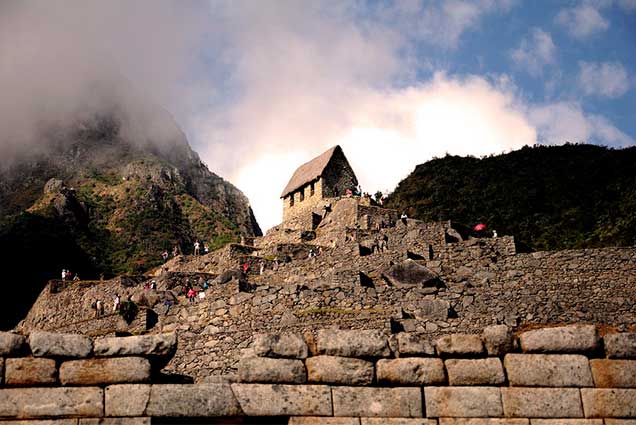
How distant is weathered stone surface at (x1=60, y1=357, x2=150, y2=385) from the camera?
29.8 feet

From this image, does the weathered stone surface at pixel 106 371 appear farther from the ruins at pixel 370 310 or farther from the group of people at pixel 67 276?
the group of people at pixel 67 276

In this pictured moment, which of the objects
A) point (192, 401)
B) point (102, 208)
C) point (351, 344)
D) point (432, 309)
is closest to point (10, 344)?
point (192, 401)

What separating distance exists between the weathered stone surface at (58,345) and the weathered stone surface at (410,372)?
390 cm

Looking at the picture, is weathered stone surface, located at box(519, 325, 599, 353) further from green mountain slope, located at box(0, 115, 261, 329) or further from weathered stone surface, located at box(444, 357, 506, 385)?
green mountain slope, located at box(0, 115, 261, 329)

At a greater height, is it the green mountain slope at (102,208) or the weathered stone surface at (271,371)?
the green mountain slope at (102,208)

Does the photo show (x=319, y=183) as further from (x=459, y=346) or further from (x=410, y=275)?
(x=459, y=346)

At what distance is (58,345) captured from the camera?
9.17m

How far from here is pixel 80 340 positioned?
9289mm

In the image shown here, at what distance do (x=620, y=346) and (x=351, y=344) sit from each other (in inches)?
145

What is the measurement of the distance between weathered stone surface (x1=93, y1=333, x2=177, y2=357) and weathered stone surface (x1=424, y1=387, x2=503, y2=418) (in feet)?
11.5

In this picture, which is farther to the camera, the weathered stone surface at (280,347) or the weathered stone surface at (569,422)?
the weathered stone surface at (280,347)

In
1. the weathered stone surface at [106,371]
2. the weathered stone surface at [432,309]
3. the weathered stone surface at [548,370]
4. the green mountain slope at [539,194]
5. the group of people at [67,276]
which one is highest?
the green mountain slope at [539,194]

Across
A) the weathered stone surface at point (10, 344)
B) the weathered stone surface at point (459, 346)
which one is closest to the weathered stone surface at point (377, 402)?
the weathered stone surface at point (459, 346)

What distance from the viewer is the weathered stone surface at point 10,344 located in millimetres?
9023
